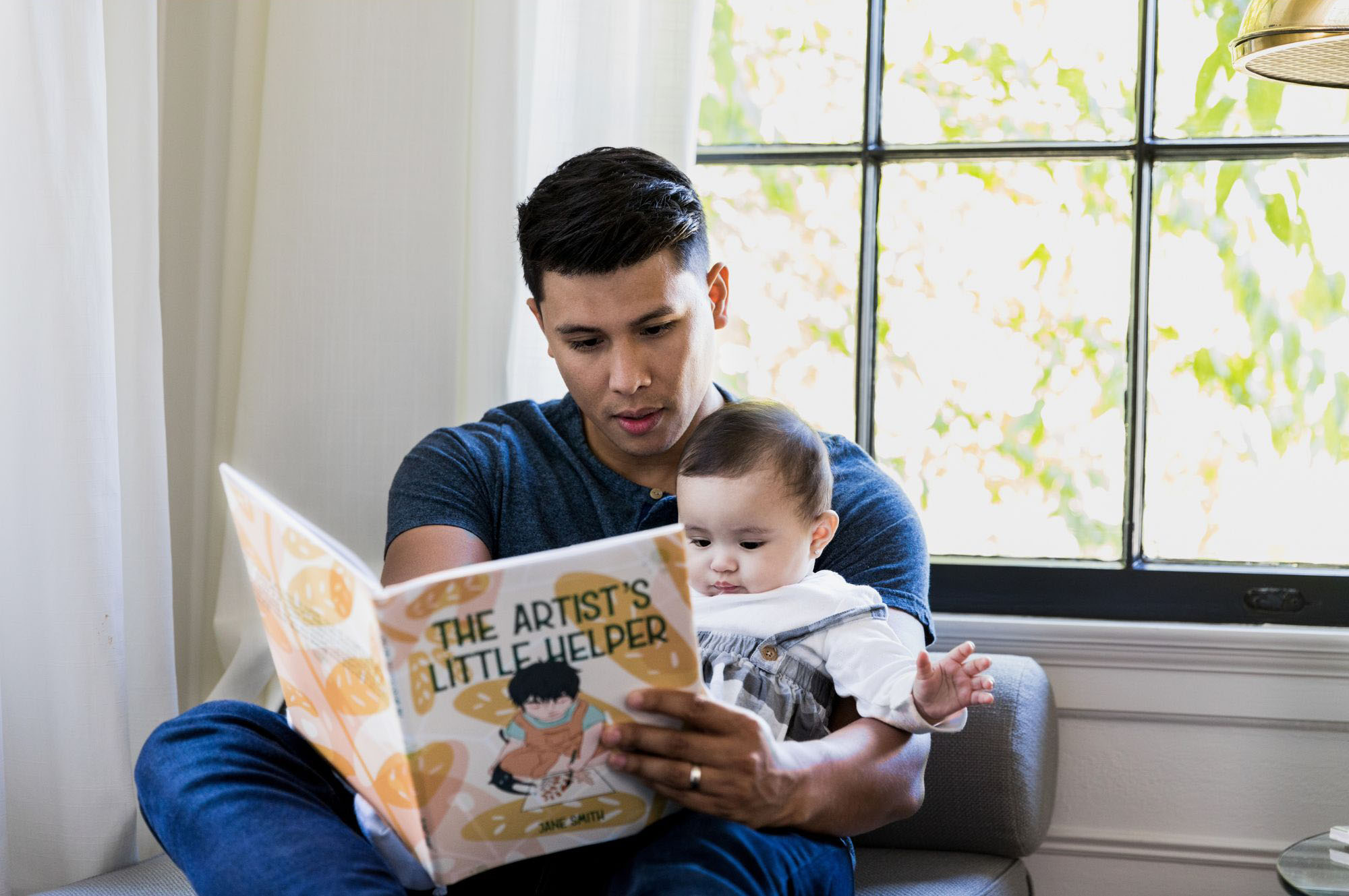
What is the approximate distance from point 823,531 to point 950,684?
0.87 ft

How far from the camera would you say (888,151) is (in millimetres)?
2076

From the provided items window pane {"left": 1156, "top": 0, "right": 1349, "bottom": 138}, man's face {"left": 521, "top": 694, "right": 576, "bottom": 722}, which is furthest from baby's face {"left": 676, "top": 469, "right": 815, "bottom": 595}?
window pane {"left": 1156, "top": 0, "right": 1349, "bottom": 138}

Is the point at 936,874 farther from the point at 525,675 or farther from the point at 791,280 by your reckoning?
the point at 791,280

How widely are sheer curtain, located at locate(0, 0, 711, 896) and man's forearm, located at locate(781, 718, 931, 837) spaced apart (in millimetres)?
822

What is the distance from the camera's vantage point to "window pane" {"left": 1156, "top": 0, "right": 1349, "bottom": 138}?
1.94 metres

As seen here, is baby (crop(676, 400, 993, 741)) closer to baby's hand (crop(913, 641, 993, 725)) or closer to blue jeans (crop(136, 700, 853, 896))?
baby's hand (crop(913, 641, 993, 725))

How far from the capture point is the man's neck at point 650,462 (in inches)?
64.5

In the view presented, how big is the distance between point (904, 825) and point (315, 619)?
0.94m

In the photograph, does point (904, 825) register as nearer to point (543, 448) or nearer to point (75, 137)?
point (543, 448)

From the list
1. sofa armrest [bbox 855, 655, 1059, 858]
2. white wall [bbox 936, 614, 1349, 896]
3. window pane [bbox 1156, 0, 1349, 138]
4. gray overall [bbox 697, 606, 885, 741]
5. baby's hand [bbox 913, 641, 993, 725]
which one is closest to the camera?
baby's hand [bbox 913, 641, 993, 725]

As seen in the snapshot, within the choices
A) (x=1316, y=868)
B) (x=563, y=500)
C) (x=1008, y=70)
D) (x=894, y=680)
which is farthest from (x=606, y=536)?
(x=1008, y=70)

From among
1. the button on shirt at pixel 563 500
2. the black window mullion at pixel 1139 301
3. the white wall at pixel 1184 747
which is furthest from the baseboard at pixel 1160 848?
the button on shirt at pixel 563 500

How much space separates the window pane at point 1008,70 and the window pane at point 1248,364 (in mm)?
176

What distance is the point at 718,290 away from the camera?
5.49ft
